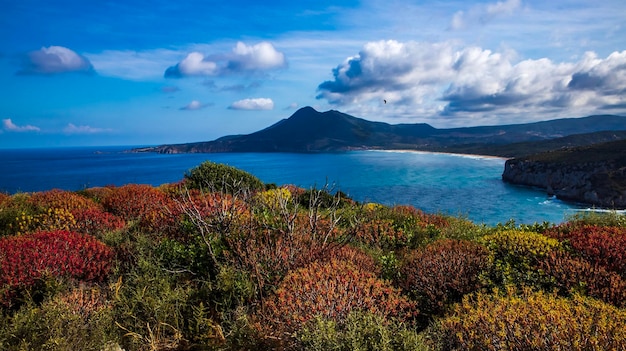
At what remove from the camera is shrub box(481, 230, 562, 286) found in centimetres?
629

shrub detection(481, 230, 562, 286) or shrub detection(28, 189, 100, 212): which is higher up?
shrub detection(28, 189, 100, 212)

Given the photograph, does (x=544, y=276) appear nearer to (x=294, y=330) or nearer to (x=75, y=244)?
(x=294, y=330)

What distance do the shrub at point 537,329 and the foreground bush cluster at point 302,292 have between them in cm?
2

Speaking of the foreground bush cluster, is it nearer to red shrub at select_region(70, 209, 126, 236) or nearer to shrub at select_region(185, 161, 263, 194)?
red shrub at select_region(70, 209, 126, 236)

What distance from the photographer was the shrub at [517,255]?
6.29 m

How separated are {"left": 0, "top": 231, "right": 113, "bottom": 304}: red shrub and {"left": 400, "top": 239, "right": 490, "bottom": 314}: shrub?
5.78 m

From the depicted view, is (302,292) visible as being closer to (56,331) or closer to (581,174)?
(56,331)

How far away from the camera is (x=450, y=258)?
661 cm

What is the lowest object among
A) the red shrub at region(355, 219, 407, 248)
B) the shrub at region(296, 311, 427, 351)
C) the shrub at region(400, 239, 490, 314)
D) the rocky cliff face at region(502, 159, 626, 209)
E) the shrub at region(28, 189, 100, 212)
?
the rocky cliff face at region(502, 159, 626, 209)

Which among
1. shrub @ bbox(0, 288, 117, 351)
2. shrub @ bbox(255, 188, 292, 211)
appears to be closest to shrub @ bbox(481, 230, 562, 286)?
shrub @ bbox(255, 188, 292, 211)

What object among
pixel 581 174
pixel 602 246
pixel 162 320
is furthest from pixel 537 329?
pixel 581 174

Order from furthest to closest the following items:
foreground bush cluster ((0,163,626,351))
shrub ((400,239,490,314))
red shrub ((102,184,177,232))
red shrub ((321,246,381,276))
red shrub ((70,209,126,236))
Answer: red shrub ((102,184,177,232)) < red shrub ((70,209,126,236)) < red shrub ((321,246,381,276)) < shrub ((400,239,490,314)) < foreground bush cluster ((0,163,626,351))

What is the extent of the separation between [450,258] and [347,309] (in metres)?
2.62

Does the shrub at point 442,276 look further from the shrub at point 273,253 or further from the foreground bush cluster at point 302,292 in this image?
the shrub at point 273,253
